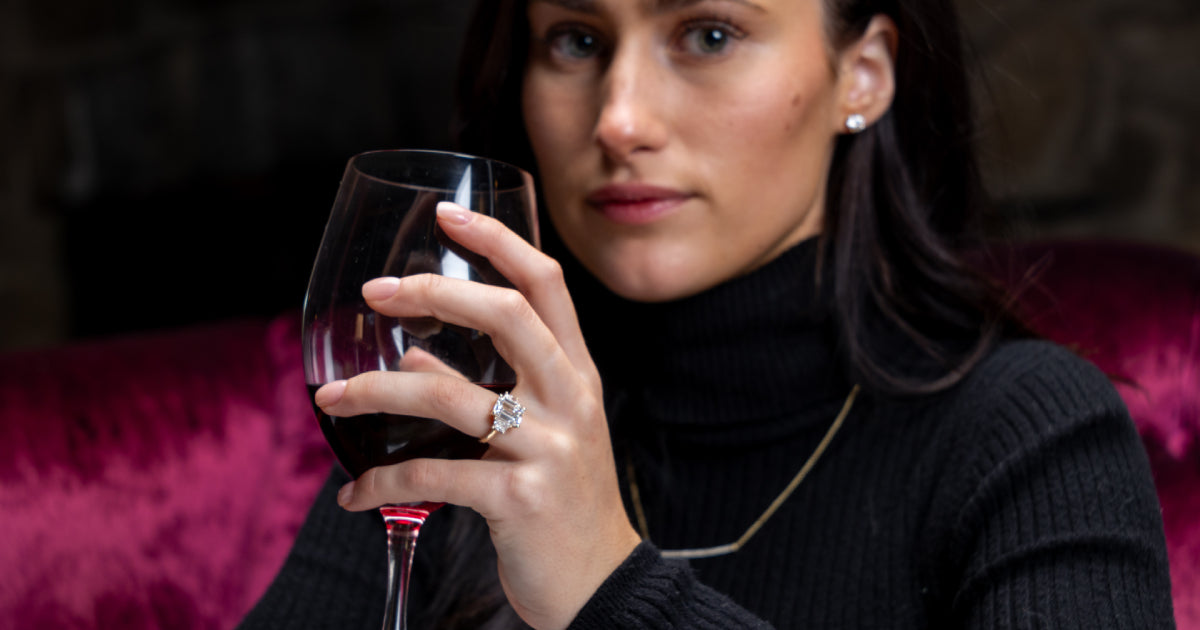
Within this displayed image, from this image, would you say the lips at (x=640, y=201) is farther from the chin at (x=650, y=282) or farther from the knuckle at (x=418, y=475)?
the knuckle at (x=418, y=475)

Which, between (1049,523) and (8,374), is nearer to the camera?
(1049,523)

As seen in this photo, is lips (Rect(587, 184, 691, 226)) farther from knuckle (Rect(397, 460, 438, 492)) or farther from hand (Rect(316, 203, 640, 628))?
knuckle (Rect(397, 460, 438, 492))

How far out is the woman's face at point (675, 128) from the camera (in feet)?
3.26

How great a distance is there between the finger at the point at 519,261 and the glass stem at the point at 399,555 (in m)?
0.14

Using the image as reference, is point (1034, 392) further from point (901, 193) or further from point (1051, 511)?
point (901, 193)

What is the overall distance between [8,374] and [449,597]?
555mm

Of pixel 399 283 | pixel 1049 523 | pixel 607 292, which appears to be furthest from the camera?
pixel 607 292

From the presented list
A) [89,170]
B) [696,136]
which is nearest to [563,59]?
[696,136]

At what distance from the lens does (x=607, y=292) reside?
4.17ft

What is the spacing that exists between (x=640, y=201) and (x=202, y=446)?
0.62 meters

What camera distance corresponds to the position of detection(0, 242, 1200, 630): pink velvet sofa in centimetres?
116

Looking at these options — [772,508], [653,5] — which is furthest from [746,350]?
[653,5]

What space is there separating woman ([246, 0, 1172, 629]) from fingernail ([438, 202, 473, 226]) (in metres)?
0.08

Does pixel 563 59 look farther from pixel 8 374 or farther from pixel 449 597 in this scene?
pixel 8 374
